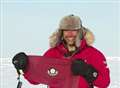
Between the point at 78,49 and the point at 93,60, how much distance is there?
0.55ft

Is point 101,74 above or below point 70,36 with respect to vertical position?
below

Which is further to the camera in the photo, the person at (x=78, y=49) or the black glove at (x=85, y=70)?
the person at (x=78, y=49)

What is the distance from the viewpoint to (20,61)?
381 cm

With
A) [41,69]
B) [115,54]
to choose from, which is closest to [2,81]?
[115,54]

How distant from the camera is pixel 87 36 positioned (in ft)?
12.9

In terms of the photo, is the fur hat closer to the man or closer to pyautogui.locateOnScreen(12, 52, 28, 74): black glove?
the man

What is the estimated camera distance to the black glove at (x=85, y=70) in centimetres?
363

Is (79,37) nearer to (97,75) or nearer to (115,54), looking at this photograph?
(97,75)

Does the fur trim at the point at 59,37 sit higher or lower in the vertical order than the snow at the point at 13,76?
higher

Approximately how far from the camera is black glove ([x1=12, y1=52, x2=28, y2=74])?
3801 mm

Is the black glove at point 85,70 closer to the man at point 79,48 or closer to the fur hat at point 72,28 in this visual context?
the man at point 79,48

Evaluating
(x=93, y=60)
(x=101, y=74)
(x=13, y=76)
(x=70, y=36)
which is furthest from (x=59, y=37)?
(x=13, y=76)

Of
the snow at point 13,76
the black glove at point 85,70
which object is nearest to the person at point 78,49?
the black glove at point 85,70

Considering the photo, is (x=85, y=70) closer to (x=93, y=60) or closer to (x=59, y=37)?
(x=93, y=60)
